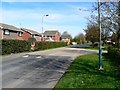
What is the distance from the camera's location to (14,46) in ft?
128

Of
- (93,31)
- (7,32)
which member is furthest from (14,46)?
(7,32)

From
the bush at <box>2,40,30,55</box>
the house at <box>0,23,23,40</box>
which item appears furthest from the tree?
the house at <box>0,23,23,40</box>

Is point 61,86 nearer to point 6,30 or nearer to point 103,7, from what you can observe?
point 103,7

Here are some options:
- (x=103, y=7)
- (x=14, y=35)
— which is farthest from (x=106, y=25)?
(x=14, y=35)

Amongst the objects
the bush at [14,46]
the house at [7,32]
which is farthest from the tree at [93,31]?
the house at [7,32]

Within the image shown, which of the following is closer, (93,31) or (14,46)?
(14,46)

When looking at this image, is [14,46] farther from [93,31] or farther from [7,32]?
[7,32]

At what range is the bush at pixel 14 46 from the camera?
1394 inches

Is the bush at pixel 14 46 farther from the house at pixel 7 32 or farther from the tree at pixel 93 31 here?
the tree at pixel 93 31

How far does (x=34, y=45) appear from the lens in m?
53.7

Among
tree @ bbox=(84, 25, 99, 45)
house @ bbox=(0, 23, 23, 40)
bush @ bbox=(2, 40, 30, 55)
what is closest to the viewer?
tree @ bbox=(84, 25, 99, 45)

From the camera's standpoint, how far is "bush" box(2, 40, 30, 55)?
3542 cm

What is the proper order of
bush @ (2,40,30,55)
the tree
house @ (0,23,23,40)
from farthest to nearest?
house @ (0,23,23,40), bush @ (2,40,30,55), the tree

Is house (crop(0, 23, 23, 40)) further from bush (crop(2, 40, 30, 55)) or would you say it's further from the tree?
the tree
